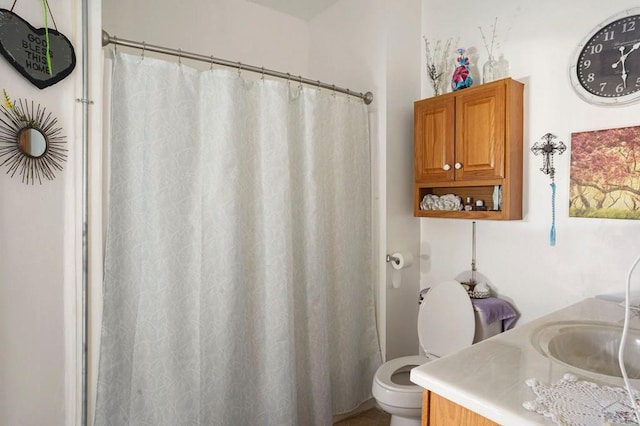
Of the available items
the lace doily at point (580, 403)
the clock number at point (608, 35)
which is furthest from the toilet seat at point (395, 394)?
the clock number at point (608, 35)

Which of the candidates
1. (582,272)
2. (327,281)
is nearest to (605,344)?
(582,272)

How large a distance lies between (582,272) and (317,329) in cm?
129

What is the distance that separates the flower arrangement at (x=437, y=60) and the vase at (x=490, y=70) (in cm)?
29

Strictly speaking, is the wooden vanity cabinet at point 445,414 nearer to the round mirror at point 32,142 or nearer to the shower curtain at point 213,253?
the shower curtain at point 213,253

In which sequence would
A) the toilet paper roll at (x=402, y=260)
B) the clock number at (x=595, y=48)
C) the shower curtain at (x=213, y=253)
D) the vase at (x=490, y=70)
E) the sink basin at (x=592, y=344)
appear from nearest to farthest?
the sink basin at (x=592, y=344) → the shower curtain at (x=213, y=253) → the clock number at (x=595, y=48) → the vase at (x=490, y=70) → the toilet paper roll at (x=402, y=260)

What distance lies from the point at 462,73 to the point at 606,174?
2.77 feet

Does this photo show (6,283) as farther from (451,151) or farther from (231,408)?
(451,151)

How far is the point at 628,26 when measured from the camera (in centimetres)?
149

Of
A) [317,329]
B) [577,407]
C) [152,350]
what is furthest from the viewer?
[317,329]

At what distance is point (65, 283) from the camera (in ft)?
4.39

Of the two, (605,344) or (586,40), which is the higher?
(586,40)

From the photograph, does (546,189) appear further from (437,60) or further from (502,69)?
(437,60)

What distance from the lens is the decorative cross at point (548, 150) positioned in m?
1.72

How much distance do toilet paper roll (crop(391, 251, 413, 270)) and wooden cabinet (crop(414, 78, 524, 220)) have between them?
25 centimetres
